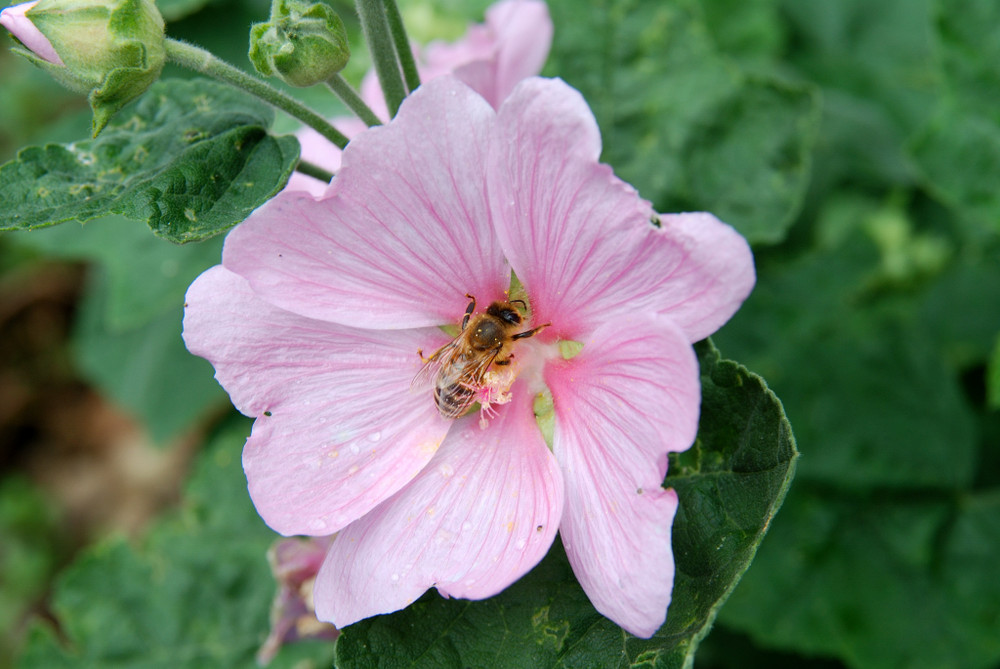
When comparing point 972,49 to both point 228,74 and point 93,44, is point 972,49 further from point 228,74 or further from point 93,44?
point 93,44

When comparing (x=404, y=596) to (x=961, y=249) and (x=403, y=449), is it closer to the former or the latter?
(x=403, y=449)

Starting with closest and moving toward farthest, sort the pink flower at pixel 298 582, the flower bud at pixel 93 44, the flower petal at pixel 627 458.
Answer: the flower petal at pixel 627 458
the flower bud at pixel 93 44
the pink flower at pixel 298 582

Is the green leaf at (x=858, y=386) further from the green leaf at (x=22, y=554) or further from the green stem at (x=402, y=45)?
the green leaf at (x=22, y=554)

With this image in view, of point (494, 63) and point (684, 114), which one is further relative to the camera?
point (684, 114)

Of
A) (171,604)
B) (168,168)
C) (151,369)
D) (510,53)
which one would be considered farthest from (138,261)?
(510,53)

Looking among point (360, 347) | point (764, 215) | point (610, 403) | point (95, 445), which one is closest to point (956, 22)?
point (764, 215)

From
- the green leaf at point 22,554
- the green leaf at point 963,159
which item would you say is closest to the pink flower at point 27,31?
the green leaf at point 963,159
